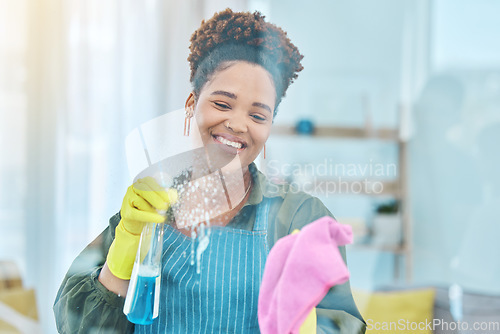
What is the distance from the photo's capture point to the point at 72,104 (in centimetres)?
77

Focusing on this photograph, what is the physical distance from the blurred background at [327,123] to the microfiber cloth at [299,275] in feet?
0.35

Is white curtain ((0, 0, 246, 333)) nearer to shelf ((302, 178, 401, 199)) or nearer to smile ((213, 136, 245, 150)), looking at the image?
smile ((213, 136, 245, 150))

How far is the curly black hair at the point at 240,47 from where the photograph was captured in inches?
24.2

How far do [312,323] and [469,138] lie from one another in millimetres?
490

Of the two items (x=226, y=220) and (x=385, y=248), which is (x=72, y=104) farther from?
(x=385, y=248)

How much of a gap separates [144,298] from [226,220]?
0.58 feet

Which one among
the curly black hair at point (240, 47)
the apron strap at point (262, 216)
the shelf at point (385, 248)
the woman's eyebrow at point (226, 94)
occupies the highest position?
the curly black hair at point (240, 47)

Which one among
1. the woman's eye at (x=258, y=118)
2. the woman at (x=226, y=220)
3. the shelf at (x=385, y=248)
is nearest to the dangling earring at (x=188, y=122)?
the woman at (x=226, y=220)

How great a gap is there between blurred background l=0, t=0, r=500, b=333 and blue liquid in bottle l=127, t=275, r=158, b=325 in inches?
5.5

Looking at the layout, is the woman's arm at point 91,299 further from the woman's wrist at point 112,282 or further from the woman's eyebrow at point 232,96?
the woman's eyebrow at point 232,96

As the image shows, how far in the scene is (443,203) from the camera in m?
0.79

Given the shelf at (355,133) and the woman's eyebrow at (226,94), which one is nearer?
the woman's eyebrow at (226,94)

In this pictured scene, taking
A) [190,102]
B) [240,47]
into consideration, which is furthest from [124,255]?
[240,47]

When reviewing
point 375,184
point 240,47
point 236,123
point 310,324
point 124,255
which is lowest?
point 310,324
